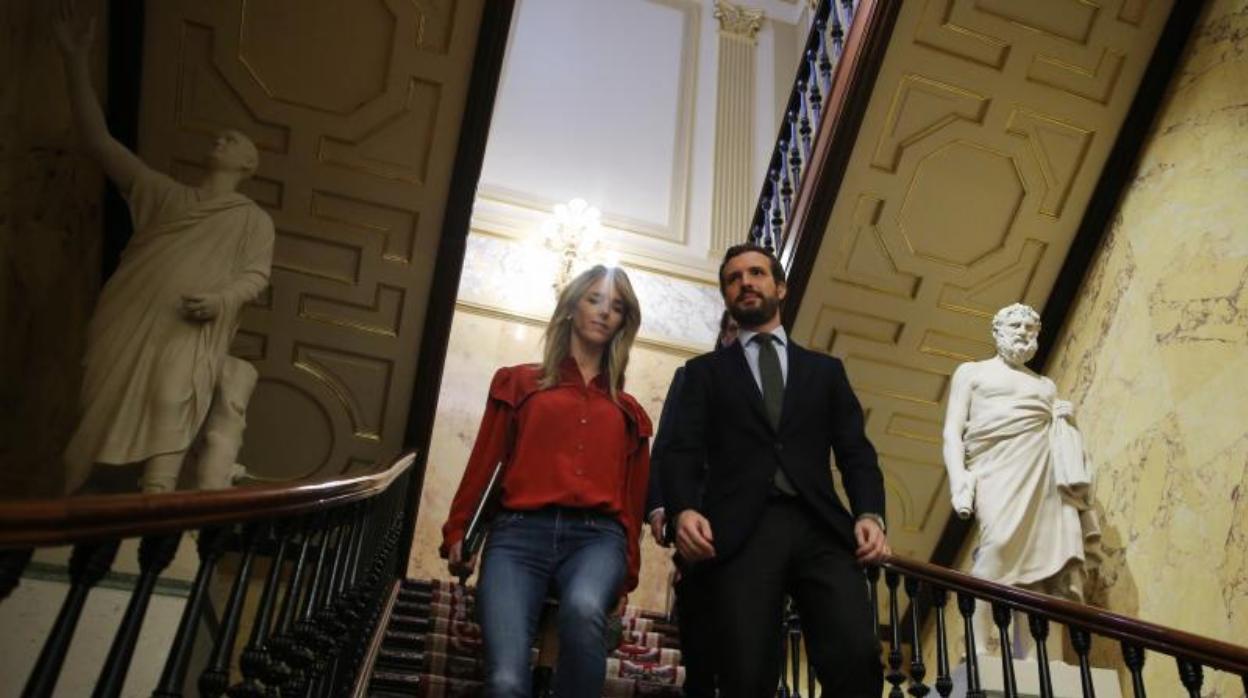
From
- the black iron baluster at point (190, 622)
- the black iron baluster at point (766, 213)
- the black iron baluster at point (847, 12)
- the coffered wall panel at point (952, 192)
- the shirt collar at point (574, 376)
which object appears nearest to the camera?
the black iron baluster at point (190, 622)

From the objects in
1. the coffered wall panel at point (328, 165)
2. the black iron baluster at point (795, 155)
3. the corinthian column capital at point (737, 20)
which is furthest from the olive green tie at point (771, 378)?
the corinthian column capital at point (737, 20)

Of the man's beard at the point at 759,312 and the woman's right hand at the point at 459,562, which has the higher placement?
the man's beard at the point at 759,312

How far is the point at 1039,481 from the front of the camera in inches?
180

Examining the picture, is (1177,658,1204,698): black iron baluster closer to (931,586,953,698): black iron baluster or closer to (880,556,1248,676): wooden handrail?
(880,556,1248,676): wooden handrail

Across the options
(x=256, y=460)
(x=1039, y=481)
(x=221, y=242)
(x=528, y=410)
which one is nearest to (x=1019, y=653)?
(x=1039, y=481)

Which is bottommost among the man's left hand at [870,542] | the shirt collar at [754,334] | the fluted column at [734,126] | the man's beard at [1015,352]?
the man's left hand at [870,542]

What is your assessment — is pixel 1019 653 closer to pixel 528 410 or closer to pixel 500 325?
pixel 528 410

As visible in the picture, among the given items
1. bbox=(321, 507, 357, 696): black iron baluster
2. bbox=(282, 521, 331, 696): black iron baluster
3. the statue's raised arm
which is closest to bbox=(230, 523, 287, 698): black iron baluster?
bbox=(282, 521, 331, 696): black iron baluster

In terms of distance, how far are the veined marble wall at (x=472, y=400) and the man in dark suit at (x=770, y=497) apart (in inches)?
159

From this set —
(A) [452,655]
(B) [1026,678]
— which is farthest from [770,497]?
(B) [1026,678]

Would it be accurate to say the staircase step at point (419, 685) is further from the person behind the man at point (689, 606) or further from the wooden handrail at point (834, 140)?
the wooden handrail at point (834, 140)

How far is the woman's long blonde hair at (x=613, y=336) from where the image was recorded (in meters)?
2.82

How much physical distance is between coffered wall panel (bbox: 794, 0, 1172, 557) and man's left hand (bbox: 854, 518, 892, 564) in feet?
11.7

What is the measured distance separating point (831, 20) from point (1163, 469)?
3.01 metres
